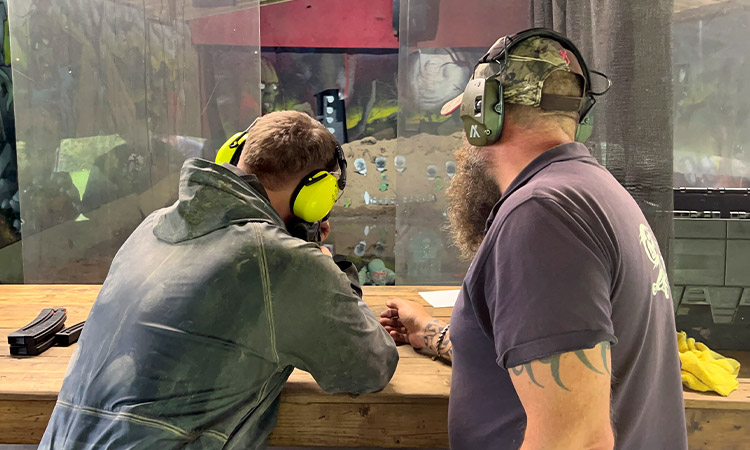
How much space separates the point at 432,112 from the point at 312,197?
1.84 meters

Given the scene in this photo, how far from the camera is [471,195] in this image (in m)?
1.42

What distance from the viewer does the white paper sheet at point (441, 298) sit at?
86.9 inches

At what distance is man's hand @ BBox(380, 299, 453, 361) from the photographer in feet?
5.61

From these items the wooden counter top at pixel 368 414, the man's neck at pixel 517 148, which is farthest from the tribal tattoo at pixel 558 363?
the wooden counter top at pixel 368 414

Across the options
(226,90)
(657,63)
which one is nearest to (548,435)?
(657,63)

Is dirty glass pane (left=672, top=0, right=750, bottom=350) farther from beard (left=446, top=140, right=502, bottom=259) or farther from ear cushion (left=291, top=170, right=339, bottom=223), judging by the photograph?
ear cushion (left=291, top=170, right=339, bottom=223)

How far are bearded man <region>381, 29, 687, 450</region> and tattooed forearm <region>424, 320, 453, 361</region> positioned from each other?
47 cm

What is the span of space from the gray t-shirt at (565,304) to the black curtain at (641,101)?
75 centimetres

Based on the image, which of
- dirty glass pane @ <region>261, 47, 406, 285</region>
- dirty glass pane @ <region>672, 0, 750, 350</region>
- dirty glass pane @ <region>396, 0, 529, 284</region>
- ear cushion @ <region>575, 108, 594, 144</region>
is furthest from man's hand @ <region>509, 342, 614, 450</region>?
dirty glass pane @ <region>261, 47, 406, 285</region>

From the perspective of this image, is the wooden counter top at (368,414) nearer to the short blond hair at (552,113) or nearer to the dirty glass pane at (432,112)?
the short blond hair at (552,113)

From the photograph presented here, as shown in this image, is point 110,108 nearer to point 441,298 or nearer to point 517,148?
point 441,298

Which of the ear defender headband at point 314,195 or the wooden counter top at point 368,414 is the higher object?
the ear defender headband at point 314,195

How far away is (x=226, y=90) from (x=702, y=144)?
2.48 meters

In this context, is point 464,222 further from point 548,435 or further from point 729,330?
point 729,330
